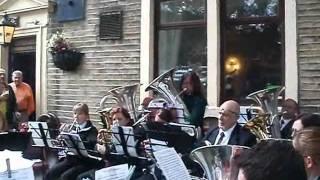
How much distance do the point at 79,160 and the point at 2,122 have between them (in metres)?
1.24

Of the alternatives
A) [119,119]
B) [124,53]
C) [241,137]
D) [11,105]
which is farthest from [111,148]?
[11,105]

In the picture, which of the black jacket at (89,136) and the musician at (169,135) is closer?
the musician at (169,135)

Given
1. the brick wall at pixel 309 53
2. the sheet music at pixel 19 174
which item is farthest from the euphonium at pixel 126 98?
the sheet music at pixel 19 174

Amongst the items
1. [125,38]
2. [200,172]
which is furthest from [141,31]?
[200,172]

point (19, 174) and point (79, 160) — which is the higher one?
point (19, 174)

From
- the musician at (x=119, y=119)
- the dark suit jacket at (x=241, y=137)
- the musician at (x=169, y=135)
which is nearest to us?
the dark suit jacket at (x=241, y=137)

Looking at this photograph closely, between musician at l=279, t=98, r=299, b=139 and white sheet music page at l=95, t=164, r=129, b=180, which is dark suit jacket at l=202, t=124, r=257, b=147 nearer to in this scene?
white sheet music page at l=95, t=164, r=129, b=180

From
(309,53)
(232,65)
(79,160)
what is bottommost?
(79,160)

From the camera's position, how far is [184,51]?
8953mm

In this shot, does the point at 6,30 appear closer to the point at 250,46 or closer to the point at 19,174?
the point at 250,46

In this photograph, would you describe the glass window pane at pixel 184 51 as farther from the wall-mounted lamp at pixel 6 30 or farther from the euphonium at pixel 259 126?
the wall-mounted lamp at pixel 6 30

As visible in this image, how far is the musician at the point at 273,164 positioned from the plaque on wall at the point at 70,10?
862 cm

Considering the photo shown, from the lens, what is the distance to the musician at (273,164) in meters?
1.75

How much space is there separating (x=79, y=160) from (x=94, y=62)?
3.42 meters
